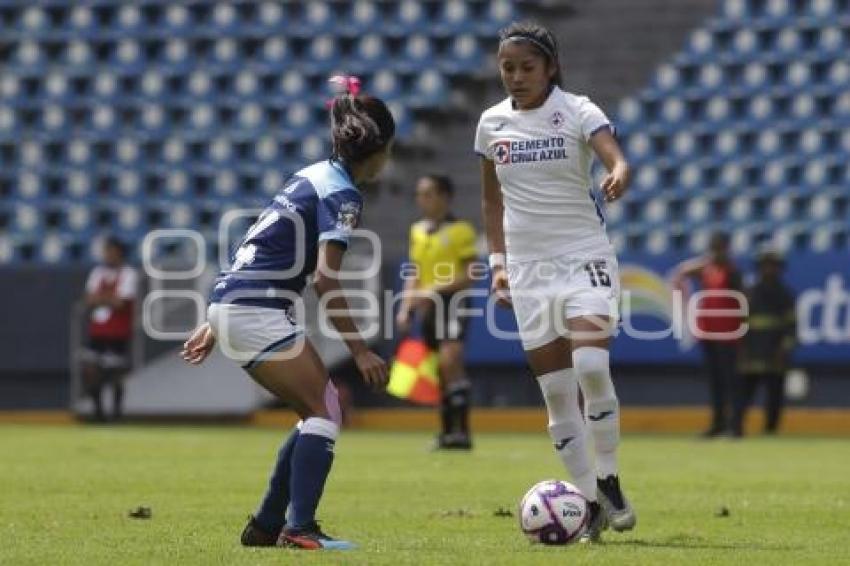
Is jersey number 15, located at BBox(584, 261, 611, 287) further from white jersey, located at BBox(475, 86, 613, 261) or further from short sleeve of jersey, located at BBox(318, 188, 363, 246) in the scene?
short sleeve of jersey, located at BBox(318, 188, 363, 246)

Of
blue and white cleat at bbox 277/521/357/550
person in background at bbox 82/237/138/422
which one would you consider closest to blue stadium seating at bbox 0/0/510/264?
person in background at bbox 82/237/138/422

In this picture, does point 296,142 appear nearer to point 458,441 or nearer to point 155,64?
point 155,64

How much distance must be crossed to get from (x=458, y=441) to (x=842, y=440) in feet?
17.0

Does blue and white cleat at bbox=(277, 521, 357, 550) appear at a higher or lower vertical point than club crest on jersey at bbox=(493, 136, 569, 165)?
lower

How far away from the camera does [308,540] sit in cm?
780

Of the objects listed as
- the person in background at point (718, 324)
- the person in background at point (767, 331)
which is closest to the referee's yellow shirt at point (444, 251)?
the person in background at point (718, 324)

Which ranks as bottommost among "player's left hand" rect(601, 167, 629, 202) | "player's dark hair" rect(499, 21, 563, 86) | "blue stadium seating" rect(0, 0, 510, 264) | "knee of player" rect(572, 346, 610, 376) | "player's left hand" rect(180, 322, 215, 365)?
"knee of player" rect(572, 346, 610, 376)

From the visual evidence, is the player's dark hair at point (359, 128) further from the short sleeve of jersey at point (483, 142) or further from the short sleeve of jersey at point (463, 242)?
the short sleeve of jersey at point (463, 242)

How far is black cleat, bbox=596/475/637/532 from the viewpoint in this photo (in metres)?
8.64

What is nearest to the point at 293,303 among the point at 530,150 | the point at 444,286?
the point at 530,150

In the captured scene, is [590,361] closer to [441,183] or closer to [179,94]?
[441,183]

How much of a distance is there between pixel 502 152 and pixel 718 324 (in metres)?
12.7

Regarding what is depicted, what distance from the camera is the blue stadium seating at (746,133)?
24.0 m

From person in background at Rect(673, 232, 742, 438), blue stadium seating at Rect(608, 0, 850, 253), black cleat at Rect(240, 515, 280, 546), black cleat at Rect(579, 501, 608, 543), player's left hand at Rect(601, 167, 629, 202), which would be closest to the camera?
black cleat at Rect(240, 515, 280, 546)
